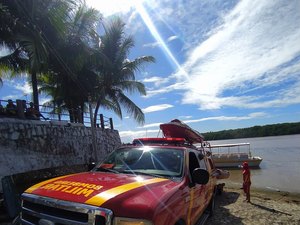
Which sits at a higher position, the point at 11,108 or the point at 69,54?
the point at 69,54

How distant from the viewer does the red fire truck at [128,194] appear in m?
3.09

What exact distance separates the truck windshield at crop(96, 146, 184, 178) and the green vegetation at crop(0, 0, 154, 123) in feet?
33.6

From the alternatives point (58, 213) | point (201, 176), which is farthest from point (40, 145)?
point (58, 213)

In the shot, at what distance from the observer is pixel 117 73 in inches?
924

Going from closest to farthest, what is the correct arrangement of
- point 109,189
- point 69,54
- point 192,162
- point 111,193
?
point 111,193 < point 109,189 < point 192,162 < point 69,54

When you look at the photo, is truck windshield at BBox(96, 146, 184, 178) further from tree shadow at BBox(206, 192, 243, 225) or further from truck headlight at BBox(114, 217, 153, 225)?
tree shadow at BBox(206, 192, 243, 225)

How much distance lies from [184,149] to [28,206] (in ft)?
8.58

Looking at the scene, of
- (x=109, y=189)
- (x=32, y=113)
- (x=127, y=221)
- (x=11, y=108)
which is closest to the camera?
(x=127, y=221)

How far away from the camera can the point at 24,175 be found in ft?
23.5

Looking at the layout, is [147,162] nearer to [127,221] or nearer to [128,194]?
[128,194]

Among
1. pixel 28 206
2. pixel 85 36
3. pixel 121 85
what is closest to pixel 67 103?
pixel 121 85

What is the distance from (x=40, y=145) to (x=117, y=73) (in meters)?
10.6

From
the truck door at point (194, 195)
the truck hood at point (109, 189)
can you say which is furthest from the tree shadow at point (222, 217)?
the truck hood at point (109, 189)

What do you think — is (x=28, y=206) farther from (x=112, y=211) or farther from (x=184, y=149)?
(x=184, y=149)
